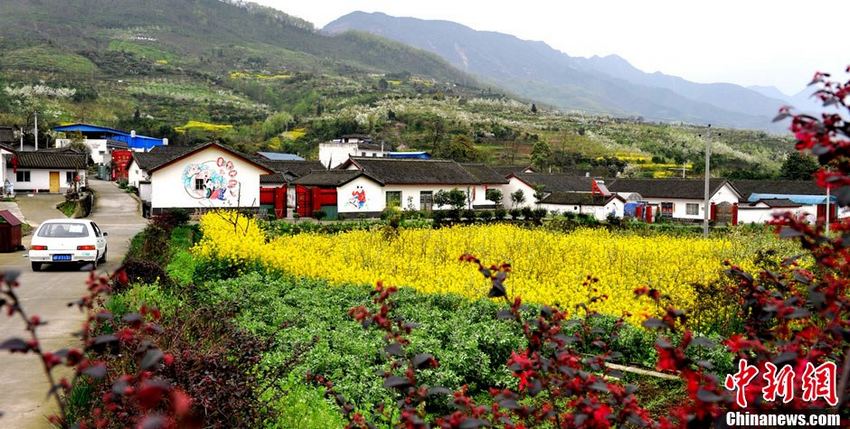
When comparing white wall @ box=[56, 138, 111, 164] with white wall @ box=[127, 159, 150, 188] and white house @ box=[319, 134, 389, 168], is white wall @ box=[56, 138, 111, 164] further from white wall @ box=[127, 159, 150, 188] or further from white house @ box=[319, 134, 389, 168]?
white house @ box=[319, 134, 389, 168]

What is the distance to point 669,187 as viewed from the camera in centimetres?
4084

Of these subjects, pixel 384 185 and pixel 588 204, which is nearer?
pixel 384 185

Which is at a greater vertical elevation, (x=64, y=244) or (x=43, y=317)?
(x=64, y=244)

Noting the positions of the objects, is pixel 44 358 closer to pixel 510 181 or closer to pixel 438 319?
pixel 438 319

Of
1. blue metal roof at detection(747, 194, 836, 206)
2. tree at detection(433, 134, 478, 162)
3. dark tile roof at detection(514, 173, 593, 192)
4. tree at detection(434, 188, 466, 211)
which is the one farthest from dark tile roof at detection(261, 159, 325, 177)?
blue metal roof at detection(747, 194, 836, 206)

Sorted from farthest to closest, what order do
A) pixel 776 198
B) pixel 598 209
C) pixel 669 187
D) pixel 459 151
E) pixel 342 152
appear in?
pixel 459 151 → pixel 342 152 → pixel 669 187 → pixel 776 198 → pixel 598 209

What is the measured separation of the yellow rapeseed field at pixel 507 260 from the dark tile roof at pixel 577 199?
1831 cm

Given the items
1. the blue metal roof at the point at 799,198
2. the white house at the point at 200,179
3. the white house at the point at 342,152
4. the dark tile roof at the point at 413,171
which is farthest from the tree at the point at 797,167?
the white house at the point at 200,179

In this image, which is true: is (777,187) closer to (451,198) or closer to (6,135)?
(451,198)

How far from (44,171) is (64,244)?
2640cm

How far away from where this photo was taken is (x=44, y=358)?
6.82 feet

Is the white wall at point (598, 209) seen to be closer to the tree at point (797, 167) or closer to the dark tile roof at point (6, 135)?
the tree at point (797, 167)

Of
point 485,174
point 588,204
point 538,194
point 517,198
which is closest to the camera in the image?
point 588,204

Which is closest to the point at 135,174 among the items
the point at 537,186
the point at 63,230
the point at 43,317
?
the point at 537,186
